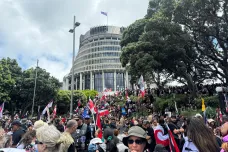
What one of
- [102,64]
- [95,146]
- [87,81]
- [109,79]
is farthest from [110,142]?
[87,81]

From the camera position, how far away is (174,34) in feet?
63.4

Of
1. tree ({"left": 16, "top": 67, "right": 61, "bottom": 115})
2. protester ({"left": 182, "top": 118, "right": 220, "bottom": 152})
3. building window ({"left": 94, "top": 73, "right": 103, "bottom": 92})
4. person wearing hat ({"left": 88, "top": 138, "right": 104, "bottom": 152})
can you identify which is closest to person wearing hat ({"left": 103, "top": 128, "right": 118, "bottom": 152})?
person wearing hat ({"left": 88, "top": 138, "right": 104, "bottom": 152})

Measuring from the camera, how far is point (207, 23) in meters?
19.0

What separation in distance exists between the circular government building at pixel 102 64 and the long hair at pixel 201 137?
254ft

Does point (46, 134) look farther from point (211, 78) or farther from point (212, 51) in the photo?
A: point (211, 78)

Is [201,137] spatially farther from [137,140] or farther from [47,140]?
[47,140]

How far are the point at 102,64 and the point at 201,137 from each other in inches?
3160

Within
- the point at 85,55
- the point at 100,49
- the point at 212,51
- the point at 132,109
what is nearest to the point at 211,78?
the point at 212,51

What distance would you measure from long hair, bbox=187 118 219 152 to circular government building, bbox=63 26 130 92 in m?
77.3

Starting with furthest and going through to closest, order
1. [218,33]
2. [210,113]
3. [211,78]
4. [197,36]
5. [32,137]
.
A: [211,78]
[197,36]
[218,33]
[210,113]
[32,137]

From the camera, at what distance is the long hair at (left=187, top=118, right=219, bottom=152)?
241 cm

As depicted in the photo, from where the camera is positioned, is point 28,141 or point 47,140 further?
point 28,141

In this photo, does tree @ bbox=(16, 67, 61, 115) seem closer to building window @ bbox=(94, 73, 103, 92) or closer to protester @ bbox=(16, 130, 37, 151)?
protester @ bbox=(16, 130, 37, 151)

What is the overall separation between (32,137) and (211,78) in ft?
87.0
